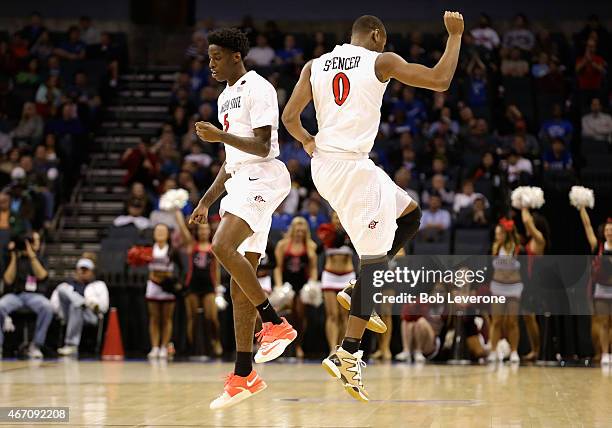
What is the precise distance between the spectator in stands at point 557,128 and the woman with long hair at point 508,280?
4.26m

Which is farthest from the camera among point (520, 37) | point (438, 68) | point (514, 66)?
point (520, 37)

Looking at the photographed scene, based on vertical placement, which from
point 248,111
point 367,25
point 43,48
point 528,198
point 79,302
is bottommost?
point 79,302

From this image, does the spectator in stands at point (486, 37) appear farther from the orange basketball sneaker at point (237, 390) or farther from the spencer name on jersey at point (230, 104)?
the orange basketball sneaker at point (237, 390)

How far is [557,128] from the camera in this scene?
696 inches

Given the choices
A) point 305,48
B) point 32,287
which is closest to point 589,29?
point 305,48

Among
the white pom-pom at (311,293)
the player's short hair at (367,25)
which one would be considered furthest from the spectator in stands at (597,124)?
the player's short hair at (367,25)

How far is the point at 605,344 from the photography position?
43.3ft

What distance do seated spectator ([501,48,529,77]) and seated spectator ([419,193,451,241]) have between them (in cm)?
457

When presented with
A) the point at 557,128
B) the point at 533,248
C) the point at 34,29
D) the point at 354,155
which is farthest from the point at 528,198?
the point at 34,29

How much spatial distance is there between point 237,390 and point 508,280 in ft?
23.7

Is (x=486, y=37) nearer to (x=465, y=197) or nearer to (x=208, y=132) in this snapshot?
(x=465, y=197)

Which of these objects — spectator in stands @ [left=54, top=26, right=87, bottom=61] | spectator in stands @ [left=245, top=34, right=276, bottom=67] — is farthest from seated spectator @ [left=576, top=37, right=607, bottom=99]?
spectator in stands @ [left=54, top=26, right=87, bottom=61]

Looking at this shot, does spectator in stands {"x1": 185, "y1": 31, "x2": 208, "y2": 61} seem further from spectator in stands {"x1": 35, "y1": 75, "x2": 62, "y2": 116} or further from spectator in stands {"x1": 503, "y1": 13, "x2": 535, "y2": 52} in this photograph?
spectator in stands {"x1": 503, "y1": 13, "x2": 535, "y2": 52}

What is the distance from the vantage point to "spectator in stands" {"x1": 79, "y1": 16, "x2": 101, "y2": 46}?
21.3 metres
